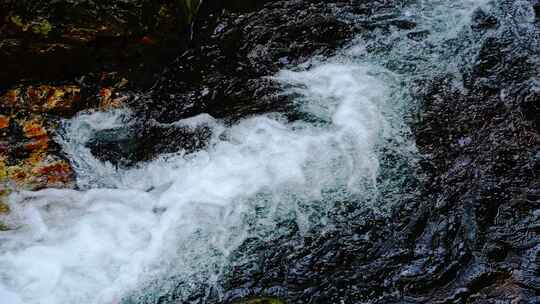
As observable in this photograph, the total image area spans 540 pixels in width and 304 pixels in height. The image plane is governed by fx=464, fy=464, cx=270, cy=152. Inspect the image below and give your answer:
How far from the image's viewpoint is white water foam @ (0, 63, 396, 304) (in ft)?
13.4

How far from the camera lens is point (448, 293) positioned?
12.0ft

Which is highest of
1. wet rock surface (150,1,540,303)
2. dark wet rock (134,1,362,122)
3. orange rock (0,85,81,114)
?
dark wet rock (134,1,362,122)

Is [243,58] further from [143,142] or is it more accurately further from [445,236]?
[445,236]

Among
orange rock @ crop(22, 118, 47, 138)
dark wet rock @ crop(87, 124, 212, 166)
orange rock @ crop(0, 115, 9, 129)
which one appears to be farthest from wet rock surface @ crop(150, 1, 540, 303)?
orange rock @ crop(0, 115, 9, 129)

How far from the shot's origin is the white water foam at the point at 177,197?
13.4 ft

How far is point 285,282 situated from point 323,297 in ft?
1.13

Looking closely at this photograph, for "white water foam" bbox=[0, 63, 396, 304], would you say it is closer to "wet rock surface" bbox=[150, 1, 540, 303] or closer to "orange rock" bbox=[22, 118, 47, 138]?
"orange rock" bbox=[22, 118, 47, 138]

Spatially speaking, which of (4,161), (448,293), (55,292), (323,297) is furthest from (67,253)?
(448,293)

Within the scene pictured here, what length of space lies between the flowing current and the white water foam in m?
0.01

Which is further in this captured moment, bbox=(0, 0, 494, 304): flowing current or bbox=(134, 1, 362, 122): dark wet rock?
bbox=(134, 1, 362, 122): dark wet rock

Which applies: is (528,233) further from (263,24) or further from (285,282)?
(263,24)

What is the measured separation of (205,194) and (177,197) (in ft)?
0.94

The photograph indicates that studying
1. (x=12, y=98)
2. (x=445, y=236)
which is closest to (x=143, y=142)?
(x=12, y=98)

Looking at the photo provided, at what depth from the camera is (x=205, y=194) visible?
184 inches
